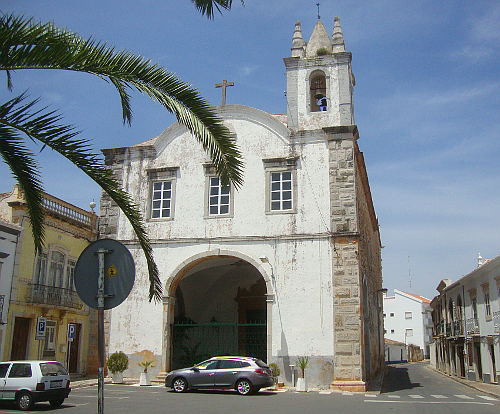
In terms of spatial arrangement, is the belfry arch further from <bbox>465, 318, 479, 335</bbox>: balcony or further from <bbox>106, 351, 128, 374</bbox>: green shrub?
<bbox>465, 318, 479, 335</bbox>: balcony

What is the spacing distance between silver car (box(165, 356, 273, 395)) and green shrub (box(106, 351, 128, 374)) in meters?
3.06

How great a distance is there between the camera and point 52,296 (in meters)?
23.9

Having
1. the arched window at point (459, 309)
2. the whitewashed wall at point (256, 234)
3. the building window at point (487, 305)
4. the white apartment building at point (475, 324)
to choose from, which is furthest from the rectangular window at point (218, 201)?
the arched window at point (459, 309)

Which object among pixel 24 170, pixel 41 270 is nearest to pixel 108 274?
pixel 24 170

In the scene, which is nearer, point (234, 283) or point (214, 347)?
point (214, 347)

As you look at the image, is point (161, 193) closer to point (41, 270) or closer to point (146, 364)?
point (146, 364)

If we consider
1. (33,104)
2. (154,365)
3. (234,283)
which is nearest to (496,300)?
(234,283)

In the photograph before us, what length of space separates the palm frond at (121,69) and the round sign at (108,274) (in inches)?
115

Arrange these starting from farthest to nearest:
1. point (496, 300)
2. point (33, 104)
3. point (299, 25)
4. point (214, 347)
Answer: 1. point (496, 300)
2. point (299, 25)
3. point (214, 347)
4. point (33, 104)

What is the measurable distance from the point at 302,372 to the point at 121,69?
507 inches

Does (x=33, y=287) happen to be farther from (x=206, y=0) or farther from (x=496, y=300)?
(x=496, y=300)

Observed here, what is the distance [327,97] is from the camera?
2147 centimetres

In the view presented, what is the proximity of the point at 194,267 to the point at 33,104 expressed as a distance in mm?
14338

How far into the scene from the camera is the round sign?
17.5ft
